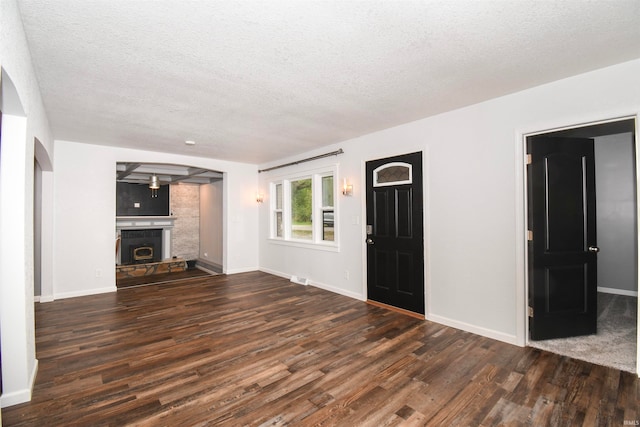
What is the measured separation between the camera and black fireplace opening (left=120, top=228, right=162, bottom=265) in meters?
8.14

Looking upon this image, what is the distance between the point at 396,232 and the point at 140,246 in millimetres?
7457

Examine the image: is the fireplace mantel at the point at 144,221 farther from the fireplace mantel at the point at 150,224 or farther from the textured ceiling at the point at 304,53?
the textured ceiling at the point at 304,53

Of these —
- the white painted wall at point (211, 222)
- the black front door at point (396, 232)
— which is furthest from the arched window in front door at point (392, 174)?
the white painted wall at point (211, 222)

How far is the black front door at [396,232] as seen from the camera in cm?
396

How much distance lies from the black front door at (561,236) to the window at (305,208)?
9.61 ft

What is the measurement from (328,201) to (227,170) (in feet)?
8.85

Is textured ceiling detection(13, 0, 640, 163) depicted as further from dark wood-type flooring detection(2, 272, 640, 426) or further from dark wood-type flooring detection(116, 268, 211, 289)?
dark wood-type flooring detection(116, 268, 211, 289)

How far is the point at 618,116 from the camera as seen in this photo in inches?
99.3

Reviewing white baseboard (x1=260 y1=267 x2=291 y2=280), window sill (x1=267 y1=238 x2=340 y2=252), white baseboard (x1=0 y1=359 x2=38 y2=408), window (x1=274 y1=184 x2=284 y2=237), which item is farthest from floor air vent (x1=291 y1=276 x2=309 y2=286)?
white baseboard (x1=0 y1=359 x2=38 y2=408)

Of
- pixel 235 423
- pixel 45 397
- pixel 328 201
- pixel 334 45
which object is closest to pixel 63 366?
pixel 45 397

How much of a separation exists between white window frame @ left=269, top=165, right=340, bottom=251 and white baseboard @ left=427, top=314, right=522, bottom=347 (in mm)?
2010

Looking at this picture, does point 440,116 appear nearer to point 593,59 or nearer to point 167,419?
point 593,59

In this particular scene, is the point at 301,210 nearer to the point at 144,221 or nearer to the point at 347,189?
the point at 347,189

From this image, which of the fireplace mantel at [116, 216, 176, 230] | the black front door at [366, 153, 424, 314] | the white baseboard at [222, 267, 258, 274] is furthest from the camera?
the fireplace mantel at [116, 216, 176, 230]
